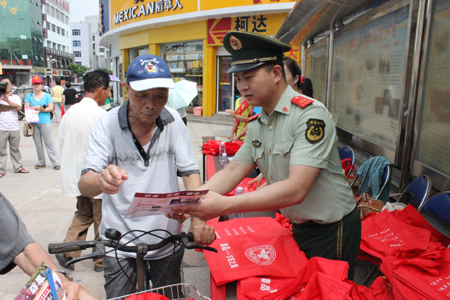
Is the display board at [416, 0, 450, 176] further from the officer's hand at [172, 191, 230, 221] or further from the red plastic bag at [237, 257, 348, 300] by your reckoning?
the officer's hand at [172, 191, 230, 221]

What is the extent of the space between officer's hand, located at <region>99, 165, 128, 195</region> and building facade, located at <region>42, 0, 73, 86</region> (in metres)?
75.5

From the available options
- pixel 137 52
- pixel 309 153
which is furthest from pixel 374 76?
pixel 137 52

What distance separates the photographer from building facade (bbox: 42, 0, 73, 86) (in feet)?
238

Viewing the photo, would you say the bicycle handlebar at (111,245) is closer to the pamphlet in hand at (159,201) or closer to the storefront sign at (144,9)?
the pamphlet in hand at (159,201)

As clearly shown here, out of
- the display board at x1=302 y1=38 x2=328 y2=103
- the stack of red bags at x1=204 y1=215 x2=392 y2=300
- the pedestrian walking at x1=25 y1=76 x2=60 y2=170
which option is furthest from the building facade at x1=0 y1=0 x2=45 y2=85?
the stack of red bags at x1=204 y1=215 x2=392 y2=300

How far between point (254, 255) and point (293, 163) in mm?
635

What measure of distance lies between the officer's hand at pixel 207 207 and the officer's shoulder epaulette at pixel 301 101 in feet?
2.00

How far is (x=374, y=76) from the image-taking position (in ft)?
14.7

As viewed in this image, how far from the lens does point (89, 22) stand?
96875 millimetres

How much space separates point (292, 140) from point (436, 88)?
221cm

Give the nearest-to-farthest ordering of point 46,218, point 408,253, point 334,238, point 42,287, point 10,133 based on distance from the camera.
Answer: point 42,287
point 334,238
point 408,253
point 46,218
point 10,133

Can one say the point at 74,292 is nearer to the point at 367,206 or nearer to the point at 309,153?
the point at 309,153

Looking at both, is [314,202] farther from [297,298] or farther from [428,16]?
[428,16]

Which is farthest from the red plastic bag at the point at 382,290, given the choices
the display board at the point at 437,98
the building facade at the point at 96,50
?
the building facade at the point at 96,50
